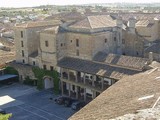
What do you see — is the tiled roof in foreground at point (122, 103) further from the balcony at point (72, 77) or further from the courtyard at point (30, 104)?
the balcony at point (72, 77)

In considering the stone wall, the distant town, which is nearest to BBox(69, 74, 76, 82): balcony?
the distant town

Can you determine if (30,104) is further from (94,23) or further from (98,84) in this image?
(94,23)

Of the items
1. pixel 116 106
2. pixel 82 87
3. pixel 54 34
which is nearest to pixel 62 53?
pixel 54 34

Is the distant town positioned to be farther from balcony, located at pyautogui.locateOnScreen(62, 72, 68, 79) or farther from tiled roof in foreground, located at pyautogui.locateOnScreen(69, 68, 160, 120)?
tiled roof in foreground, located at pyautogui.locateOnScreen(69, 68, 160, 120)

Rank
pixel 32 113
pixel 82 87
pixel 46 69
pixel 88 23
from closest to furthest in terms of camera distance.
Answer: pixel 32 113 → pixel 82 87 → pixel 88 23 → pixel 46 69

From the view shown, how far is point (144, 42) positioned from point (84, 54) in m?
12.5

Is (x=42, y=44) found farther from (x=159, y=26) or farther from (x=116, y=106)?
(x=116, y=106)

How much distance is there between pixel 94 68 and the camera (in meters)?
49.8

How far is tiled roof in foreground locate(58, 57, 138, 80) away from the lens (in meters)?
45.9

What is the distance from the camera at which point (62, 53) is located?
185 feet

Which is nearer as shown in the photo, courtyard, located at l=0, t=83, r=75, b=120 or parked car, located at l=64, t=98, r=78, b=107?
courtyard, located at l=0, t=83, r=75, b=120

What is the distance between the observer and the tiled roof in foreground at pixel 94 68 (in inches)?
1806

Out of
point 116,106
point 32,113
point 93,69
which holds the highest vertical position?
point 116,106

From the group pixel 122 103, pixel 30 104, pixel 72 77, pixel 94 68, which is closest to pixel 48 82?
pixel 72 77
